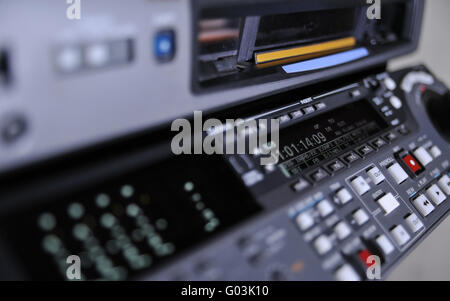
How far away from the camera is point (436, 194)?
2.19ft

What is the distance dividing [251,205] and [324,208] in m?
0.10

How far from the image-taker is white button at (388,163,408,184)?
0.63m

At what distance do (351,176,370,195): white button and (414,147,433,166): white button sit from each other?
16 cm

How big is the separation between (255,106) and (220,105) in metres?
0.09

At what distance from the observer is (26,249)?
1.26 ft

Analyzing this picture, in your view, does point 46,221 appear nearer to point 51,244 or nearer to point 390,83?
point 51,244

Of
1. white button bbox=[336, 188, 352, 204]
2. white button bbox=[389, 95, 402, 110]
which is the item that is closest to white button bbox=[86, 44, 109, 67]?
white button bbox=[336, 188, 352, 204]

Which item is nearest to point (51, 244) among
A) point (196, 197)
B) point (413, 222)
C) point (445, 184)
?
point (196, 197)

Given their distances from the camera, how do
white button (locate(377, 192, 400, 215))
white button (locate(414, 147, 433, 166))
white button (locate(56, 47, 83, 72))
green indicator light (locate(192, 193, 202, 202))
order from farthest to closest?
white button (locate(414, 147, 433, 166)), white button (locate(377, 192, 400, 215)), green indicator light (locate(192, 193, 202, 202)), white button (locate(56, 47, 83, 72))

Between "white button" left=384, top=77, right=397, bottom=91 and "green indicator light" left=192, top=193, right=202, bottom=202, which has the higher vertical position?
"white button" left=384, top=77, right=397, bottom=91

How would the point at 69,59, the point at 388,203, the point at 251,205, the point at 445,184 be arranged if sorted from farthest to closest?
1. the point at 445,184
2. the point at 388,203
3. the point at 251,205
4. the point at 69,59

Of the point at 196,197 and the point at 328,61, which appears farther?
the point at 328,61

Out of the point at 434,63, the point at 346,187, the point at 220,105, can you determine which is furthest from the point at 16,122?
the point at 434,63

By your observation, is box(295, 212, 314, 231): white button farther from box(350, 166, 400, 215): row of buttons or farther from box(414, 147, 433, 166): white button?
box(414, 147, 433, 166): white button
